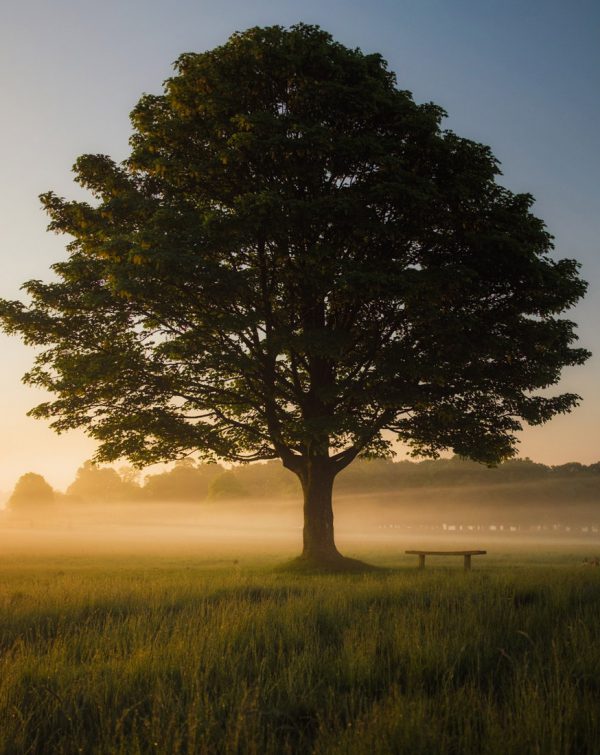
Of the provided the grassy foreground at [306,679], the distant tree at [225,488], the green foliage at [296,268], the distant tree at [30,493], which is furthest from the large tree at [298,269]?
the distant tree at [30,493]

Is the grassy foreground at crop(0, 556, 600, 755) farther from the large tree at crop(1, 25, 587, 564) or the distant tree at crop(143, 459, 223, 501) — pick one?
the distant tree at crop(143, 459, 223, 501)

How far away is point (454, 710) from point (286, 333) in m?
15.2

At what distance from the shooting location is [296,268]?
65.3 ft

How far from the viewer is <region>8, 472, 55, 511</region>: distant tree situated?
158 m

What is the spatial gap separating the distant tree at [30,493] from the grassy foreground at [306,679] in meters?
163

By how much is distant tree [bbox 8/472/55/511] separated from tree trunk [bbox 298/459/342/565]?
154662mm

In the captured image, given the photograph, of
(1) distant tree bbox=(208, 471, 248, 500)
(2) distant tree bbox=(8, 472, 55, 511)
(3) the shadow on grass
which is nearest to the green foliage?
(3) the shadow on grass

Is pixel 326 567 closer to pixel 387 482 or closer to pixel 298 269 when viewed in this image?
pixel 298 269

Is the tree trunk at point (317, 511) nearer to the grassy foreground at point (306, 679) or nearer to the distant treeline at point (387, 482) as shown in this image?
the grassy foreground at point (306, 679)

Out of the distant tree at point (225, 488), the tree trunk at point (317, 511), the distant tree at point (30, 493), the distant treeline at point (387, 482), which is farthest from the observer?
the distant tree at point (30, 493)

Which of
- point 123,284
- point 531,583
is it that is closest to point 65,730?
point 531,583

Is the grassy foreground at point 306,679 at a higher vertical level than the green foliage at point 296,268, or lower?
lower

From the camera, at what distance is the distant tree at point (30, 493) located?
15750 cm

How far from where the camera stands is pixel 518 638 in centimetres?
876
